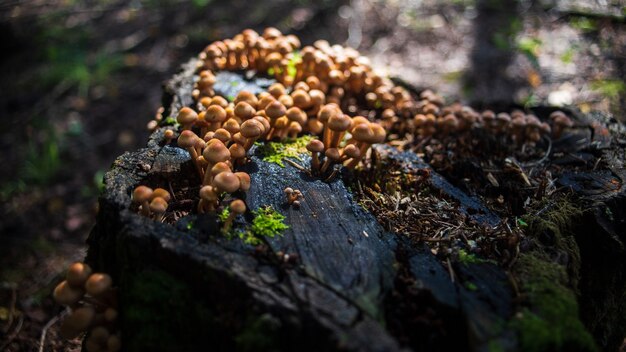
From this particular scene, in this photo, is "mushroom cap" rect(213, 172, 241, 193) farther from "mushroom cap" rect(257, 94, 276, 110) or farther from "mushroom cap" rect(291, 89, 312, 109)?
"mushroom cap" rect(291, 89, 312, 109)

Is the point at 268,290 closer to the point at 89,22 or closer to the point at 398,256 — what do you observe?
the point at 398,256

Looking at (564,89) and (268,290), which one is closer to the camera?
(268,290)

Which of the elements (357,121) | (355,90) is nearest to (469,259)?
(357,121)

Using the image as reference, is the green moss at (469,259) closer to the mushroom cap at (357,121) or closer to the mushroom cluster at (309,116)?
the mushroom cluster at (309,116)

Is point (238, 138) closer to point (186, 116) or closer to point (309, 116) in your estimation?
point (186, 116)

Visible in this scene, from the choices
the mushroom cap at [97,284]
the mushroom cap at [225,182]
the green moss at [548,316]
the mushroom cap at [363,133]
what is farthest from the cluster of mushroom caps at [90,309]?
the green moss at [548,316]

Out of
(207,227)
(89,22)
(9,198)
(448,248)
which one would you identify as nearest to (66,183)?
(9,198)
